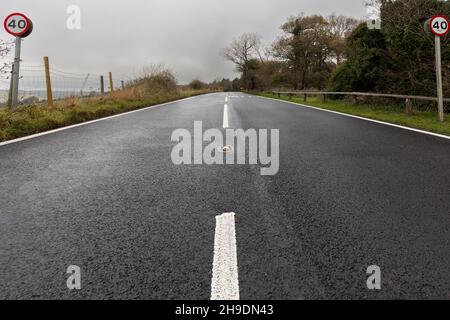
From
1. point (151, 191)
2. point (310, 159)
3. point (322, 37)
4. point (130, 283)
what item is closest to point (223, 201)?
point (151, 191)

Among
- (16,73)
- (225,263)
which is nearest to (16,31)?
(16,73)

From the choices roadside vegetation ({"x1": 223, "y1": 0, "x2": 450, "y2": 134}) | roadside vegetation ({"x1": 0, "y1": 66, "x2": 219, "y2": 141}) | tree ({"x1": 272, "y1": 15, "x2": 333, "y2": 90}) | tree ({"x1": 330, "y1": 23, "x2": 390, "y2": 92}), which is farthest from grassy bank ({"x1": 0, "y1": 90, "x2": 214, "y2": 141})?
tree ({"x1": 272, "y1": 15, "x2": 333, "y2": 90})

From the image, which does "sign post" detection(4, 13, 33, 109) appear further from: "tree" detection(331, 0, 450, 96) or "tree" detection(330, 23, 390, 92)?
"tree" detection(330, 23, 390, 92)

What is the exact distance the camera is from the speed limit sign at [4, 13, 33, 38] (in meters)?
8.88

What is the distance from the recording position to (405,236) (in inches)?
104

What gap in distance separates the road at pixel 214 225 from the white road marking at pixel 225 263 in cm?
4

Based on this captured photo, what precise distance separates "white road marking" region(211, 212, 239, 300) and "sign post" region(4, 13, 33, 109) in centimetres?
867

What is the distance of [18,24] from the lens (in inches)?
352

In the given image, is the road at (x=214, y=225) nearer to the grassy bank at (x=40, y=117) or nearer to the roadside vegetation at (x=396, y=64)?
the grassy bank at (x=40, y=117)

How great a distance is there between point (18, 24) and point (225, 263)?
9.59 metres

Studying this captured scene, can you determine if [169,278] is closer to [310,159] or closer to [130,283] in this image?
[130,283]

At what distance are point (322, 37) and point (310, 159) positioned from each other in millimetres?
46991

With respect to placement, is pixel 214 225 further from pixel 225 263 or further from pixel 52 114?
pixel 52 114

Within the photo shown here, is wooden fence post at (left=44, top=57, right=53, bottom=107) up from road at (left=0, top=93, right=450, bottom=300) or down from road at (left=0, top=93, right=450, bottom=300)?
up
